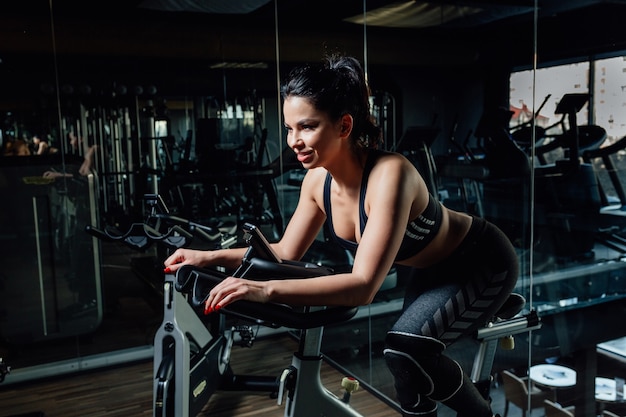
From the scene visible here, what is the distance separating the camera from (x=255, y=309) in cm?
112

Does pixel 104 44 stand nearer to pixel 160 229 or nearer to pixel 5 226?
pixel 5 226

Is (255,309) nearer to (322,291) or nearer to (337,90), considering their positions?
(322,291)

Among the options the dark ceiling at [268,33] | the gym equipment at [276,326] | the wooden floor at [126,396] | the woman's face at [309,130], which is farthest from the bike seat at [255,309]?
the wooden floor at [126,396]

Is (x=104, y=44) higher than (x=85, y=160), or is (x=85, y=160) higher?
(x=104, y=44)

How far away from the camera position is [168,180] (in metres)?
3.48

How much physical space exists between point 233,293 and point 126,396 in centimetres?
216

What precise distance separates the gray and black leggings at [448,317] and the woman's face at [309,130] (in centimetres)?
50

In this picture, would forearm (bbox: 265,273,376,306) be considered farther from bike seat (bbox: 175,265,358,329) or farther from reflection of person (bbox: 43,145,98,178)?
reflection of person (bbox: 43,145,98,178)

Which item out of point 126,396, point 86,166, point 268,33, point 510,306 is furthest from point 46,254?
point 510,306

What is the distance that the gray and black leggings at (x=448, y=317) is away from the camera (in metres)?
1.47

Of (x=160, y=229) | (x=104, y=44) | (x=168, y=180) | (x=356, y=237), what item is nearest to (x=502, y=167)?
(x=356, y=237)

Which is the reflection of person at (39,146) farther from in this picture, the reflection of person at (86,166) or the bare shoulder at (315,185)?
the bare shoulder at (315,185)

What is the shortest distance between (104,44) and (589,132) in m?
2.57

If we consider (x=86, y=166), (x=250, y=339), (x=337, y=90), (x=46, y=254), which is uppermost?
(x=337, y=90)
